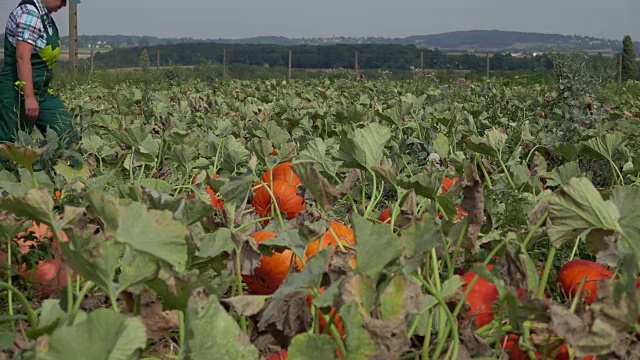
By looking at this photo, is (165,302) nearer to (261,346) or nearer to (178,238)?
(178,238)

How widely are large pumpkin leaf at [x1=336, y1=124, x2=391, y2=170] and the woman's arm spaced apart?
3363mm

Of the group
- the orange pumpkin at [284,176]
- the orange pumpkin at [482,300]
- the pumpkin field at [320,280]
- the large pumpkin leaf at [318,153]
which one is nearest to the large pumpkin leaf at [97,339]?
the pumpkin field at [320,280]

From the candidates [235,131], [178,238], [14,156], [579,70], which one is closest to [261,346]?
[178,238]

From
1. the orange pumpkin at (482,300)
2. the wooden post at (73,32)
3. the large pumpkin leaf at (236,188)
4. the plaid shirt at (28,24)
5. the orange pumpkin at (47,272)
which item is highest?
the wooden post at (73,32)

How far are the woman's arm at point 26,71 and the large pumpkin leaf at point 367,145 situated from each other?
3.36 meters

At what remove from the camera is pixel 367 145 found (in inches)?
86.7

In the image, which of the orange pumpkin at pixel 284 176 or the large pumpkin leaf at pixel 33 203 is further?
the orange pumpkin at pixel 284 176

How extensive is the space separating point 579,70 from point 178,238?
5.12 meters

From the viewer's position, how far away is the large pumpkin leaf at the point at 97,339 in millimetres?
1052

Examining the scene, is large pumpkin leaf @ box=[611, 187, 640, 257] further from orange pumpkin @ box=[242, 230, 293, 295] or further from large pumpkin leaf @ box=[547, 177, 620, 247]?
orange pumpkin @ box=[242, 230, 293, 295]

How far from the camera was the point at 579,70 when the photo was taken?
233 inches

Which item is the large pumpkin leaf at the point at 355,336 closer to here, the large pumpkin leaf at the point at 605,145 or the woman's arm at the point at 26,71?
the large pumpkin leaf at the point at 605,145

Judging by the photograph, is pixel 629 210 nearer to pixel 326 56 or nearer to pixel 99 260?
pixel 99 260

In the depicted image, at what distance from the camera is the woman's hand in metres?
5.09
